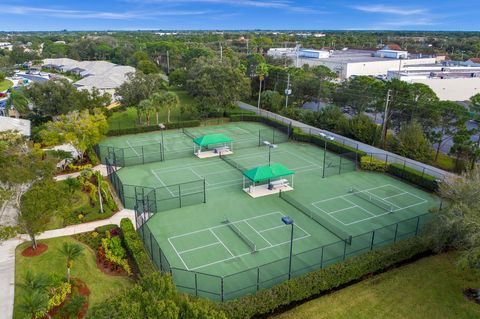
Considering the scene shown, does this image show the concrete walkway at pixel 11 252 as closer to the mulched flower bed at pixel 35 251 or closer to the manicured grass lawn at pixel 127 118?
the mulched flower bed at pixel 35 251

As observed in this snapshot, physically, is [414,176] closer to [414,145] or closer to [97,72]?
[414,145]

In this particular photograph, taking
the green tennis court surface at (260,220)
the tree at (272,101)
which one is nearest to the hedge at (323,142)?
the green tennis court surface at (260,220)

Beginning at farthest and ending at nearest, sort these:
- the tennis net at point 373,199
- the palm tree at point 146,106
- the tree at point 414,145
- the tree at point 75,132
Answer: the palm tree at point 146,106 → the tree at point 414,145 → the tree at point 75,132 → the tennis net at point 373,199

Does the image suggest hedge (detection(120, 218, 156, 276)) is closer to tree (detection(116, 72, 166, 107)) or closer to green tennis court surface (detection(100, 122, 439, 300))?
green tennis court surface (detection(100, 122, 439, 300))

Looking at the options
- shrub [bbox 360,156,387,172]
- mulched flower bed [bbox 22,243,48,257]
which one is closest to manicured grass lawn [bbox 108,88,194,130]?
mulched flower bed [bbox 22,243,48,257]

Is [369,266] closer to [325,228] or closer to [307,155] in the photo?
[325,228]

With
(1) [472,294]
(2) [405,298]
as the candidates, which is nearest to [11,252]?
(2) [405,298]
